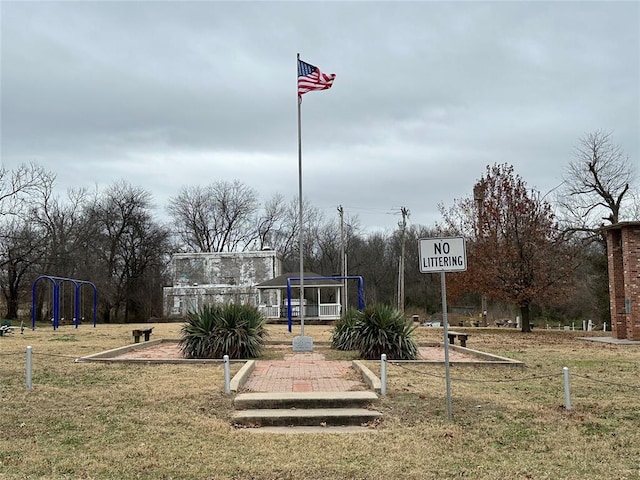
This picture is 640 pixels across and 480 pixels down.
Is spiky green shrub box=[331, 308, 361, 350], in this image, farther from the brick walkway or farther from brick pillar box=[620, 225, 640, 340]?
brick pillar box=[620, 225, 640, 340]

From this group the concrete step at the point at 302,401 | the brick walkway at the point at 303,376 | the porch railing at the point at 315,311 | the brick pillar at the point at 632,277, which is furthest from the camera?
the porch railing at the point at 315,311

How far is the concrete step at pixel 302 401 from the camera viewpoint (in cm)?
825

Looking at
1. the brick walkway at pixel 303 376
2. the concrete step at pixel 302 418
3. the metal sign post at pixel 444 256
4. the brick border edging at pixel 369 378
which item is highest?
the metal sign post at pixel 444 256

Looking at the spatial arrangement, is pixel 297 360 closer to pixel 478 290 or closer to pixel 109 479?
pixel 109 479

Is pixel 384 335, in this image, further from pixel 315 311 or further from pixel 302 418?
pixel 315 311

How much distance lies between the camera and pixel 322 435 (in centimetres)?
702

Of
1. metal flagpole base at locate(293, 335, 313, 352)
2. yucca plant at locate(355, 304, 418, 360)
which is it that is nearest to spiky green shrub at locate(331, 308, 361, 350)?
yucca plant at locate(355, 304, 418, 360)

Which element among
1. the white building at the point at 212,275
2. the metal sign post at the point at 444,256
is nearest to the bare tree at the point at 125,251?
the white building at the point at 212,275

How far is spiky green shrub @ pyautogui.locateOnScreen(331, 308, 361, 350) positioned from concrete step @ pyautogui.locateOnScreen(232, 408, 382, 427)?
6.97m

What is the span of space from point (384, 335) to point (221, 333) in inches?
Answer: 143

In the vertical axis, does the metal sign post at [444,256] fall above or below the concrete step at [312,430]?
above

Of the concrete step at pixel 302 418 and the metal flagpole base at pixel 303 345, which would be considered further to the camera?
the metal flagpole base at pixel 303 345

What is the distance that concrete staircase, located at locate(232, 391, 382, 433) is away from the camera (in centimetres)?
758

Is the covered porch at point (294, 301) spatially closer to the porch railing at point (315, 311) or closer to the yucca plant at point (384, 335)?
the porch railing at point (315, 311)
